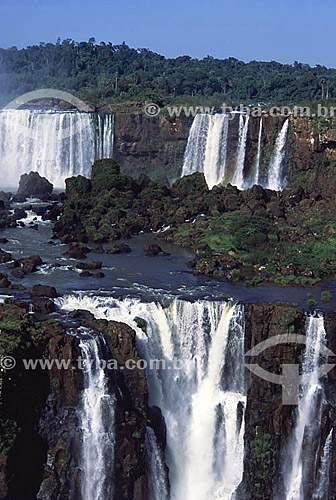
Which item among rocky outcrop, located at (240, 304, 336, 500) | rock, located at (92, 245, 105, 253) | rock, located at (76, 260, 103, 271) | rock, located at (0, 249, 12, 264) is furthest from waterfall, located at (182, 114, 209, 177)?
rocky outcrop, located at (240, 304, 336, 500)

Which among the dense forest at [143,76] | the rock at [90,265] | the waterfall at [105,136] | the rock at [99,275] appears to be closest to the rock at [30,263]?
the rock at [90,265]

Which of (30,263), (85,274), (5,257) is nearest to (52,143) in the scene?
(5,257)

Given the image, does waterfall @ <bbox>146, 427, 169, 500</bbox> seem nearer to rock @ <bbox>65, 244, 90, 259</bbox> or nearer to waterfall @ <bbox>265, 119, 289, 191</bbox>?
rock @ <bbox>65, 244, 90, 259</bbox>

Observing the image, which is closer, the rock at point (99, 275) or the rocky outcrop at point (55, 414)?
the rocky outcrop at point (55, 414)

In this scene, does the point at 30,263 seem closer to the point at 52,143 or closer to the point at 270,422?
the point at 270,422

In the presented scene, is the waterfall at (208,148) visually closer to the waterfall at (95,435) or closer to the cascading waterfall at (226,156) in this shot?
the cascading waterfall at (226,156)

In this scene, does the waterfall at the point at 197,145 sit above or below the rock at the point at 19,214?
above

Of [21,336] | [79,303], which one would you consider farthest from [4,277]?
[21,336]

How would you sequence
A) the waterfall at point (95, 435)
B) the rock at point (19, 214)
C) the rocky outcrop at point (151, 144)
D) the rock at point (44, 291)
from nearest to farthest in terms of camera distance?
1. the waterfall at point (95, 435)
2. the rock at point (44, 291)
3. the rock at point (19, 214)
4. the rocky outcrop at point (151, 144)
